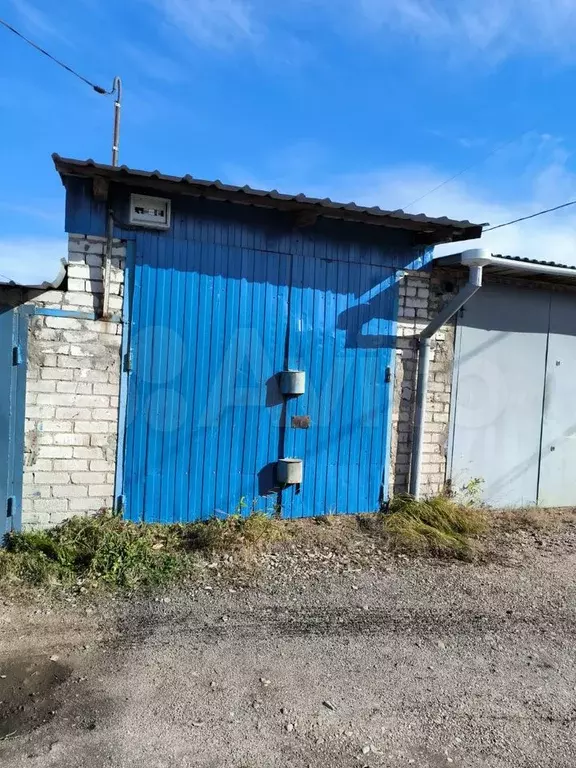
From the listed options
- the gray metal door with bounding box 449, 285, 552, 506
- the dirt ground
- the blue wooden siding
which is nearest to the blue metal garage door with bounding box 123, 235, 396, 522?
the blue wooden siding

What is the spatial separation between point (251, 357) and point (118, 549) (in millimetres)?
2050

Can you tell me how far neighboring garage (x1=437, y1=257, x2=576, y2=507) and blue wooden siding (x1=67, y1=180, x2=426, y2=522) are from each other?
93 cm

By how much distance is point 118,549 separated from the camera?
4637 millimetres

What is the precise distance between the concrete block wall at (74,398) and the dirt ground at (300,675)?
115 centimetres

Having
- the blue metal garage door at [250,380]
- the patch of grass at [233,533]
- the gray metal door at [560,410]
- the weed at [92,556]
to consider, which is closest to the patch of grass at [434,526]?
the blue metal garage door at [250,380]

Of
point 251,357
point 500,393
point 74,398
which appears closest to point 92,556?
point 74,398

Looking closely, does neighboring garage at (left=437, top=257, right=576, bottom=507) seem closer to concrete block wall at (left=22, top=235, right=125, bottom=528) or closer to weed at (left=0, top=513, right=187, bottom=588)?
weed at (left=0, top=513, right=187, bottom=588)

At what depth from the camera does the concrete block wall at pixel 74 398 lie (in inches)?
194

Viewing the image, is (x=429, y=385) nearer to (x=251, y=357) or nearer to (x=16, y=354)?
(x=251, y=357)

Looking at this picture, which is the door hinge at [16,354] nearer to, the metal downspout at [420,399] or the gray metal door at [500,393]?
the metal downspout at [420,399]

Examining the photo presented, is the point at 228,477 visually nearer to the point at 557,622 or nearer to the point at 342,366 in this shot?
the point at 342,366

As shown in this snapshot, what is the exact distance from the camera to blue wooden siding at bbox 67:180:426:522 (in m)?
5.26

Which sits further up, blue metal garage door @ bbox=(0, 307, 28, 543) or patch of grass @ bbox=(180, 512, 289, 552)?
blue metal garage door @ bbox=(0, 307, 28, 543)

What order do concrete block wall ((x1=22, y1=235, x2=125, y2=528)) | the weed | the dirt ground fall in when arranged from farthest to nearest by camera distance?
concrete block wall ((x1=22, y1=235, x2=125, y2=528))
the weed
the dirt ground
